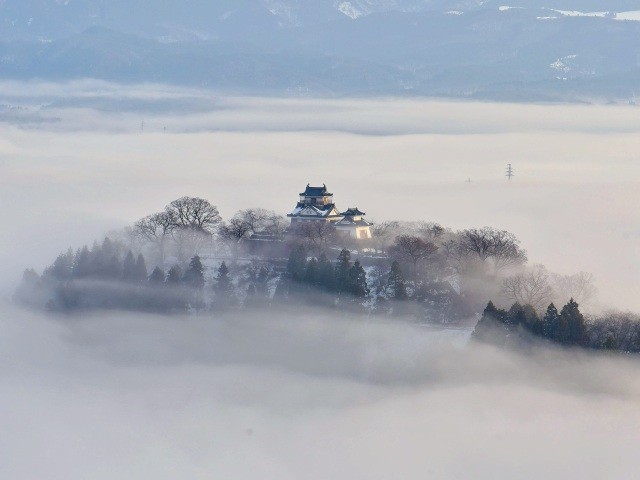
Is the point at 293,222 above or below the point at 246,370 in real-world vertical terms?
above

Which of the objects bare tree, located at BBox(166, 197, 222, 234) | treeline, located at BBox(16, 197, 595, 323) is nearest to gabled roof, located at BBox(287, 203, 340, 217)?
treeline, located at BBox(16, 197, 595, 323)

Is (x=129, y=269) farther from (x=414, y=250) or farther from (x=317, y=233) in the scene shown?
(x=414, y=250)

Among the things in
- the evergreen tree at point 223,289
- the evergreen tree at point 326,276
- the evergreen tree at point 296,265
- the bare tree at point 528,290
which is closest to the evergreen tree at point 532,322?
the bare tree at point 528,290

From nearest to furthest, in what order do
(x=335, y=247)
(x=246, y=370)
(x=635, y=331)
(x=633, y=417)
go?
(x=633, y=417) → (x=635, y=331) → (x=246, y=370) → (x=335, y=247)

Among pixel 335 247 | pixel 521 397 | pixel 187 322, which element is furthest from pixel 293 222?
pixel 521 397

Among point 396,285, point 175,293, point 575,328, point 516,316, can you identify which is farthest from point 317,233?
point 575,328

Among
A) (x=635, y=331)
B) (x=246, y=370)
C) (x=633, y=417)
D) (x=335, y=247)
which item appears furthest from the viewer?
(x=335, y=247)

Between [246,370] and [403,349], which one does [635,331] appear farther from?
[246,370]

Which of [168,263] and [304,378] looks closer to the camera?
[304,378]
